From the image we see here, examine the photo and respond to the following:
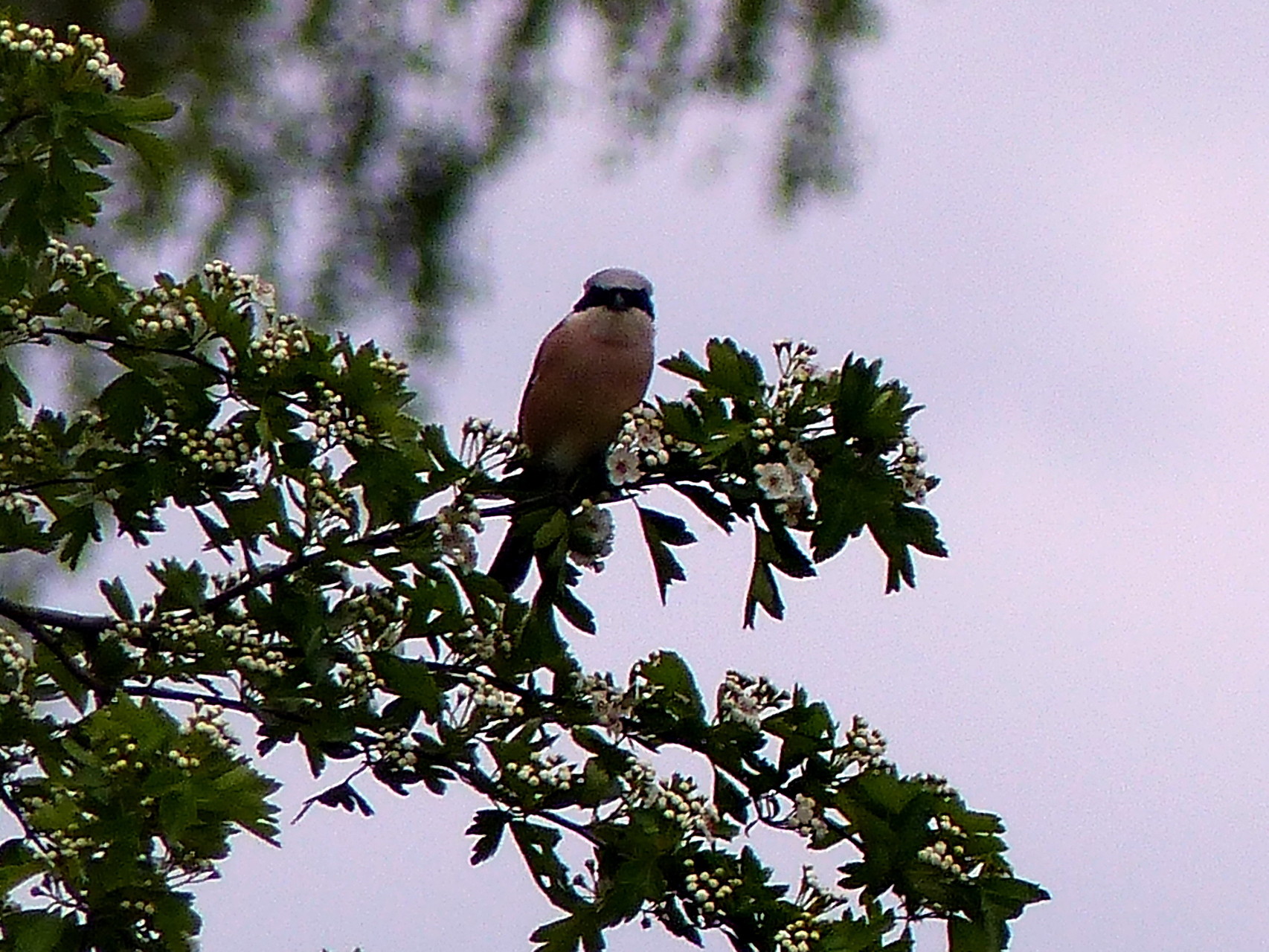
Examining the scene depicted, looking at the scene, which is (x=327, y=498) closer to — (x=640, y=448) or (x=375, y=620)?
(x=375, y=620)

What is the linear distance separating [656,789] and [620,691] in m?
0.13

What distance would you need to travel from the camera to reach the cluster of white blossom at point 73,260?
2.53m

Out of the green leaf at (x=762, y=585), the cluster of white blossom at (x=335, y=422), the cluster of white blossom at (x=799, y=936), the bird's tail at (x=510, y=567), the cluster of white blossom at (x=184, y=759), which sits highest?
the bird's tail at (x=510, y=567)

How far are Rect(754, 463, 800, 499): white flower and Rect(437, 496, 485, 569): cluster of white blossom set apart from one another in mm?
377

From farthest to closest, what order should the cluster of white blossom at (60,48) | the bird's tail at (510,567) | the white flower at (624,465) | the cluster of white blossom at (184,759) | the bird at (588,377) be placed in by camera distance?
the bird at (588,377)
the bird's tail at (510,567)
the white flower at (624,465)
the cluster of white blossom at (60,48)
the cluster of white blossom at (184,759)

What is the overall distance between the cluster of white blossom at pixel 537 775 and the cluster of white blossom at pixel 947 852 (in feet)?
1.33

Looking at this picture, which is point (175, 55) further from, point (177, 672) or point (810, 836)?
point (810, 836)

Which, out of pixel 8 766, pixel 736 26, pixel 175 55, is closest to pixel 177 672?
pixel 8 766

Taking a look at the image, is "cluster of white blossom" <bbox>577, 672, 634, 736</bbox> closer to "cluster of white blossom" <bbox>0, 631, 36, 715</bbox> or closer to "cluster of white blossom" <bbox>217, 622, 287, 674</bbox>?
"cluster of white blossom" <bbox>217, 622, 287, 674</bbox>

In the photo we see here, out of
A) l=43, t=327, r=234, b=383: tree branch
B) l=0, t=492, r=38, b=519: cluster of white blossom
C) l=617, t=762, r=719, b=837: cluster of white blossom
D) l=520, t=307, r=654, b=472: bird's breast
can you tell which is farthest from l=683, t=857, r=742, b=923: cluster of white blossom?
l=520, t=307, r=654, b=472: bird's breast

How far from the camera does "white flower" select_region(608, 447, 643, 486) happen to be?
2.43 m

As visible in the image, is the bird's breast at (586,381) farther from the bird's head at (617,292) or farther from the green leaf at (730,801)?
the green leaf at (730,801)

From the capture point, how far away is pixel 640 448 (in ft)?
7.95

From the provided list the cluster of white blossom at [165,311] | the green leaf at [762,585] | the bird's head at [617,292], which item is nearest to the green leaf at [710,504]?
the green leaf at [762,585]
